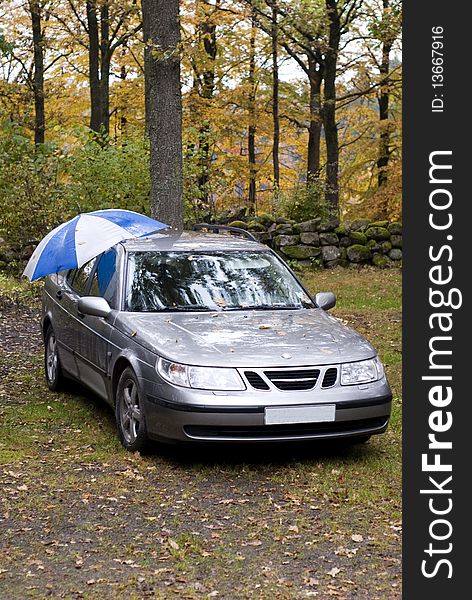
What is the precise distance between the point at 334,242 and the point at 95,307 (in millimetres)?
12903

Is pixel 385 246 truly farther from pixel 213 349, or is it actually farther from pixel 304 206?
pixel 213 349

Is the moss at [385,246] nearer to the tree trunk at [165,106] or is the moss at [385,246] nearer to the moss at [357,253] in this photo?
the moss at [357,253]

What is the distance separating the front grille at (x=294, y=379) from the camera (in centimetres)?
641

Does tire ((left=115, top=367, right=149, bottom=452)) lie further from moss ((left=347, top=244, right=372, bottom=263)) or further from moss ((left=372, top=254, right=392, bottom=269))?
moss ((left=372, top=254, right=392, bottom=269))

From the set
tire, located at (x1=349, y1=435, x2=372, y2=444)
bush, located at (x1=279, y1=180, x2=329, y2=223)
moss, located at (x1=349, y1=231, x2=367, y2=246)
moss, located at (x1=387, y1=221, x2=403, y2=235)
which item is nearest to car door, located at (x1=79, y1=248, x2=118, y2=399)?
tire, located at (x1=349, y1=435, x2=372, y2=444)

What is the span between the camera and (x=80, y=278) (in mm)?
8953

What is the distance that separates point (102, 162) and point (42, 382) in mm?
7651

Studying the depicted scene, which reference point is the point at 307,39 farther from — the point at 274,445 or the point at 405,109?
the point at 274,445

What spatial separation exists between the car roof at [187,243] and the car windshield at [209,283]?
95mm

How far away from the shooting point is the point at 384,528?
5.45 metres

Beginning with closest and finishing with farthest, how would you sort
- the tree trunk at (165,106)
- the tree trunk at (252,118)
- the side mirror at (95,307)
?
the side mirror at (95,307)
the tree trunk at (165,106)
the tree trunk at (252,118)

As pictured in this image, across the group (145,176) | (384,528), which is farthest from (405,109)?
(145,176)

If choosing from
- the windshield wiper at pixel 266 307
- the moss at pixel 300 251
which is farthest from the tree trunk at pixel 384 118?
the windshield wiper at pixel 266 307

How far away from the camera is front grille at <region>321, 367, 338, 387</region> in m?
6.55
